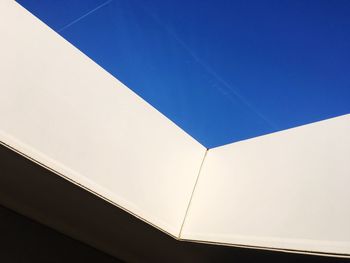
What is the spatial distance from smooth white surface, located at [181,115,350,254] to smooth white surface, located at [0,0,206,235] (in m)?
0.13

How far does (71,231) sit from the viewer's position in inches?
56.7

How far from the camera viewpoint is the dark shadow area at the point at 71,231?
1084mm

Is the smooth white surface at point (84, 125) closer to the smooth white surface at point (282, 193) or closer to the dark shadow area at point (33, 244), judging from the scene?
the smooth white surface at point (282, 193)

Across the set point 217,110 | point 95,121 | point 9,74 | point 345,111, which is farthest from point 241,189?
point 9,74

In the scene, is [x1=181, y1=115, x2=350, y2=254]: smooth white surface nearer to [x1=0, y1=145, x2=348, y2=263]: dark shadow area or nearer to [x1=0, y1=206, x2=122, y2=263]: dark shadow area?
[x1=0, y1=145, x2=348, y2=263]: dark shadow area

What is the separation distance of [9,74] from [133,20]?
459mm

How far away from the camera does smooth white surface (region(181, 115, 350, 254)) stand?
3.06 feet

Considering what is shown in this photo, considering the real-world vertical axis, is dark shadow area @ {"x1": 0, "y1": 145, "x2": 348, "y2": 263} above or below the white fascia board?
below

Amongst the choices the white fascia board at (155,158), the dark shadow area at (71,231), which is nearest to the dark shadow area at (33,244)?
the dark shadow area at (71,231)

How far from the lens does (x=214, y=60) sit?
4.01 ft

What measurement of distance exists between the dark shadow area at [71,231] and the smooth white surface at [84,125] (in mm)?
56

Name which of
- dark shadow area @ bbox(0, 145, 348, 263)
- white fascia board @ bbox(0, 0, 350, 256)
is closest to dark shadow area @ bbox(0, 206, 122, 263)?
dark shadow area @ bbox(0, 145, 348, 263)

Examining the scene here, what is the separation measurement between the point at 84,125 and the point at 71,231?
0.60 m

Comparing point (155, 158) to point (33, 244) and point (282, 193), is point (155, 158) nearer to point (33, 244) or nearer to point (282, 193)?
point (282, 193)
